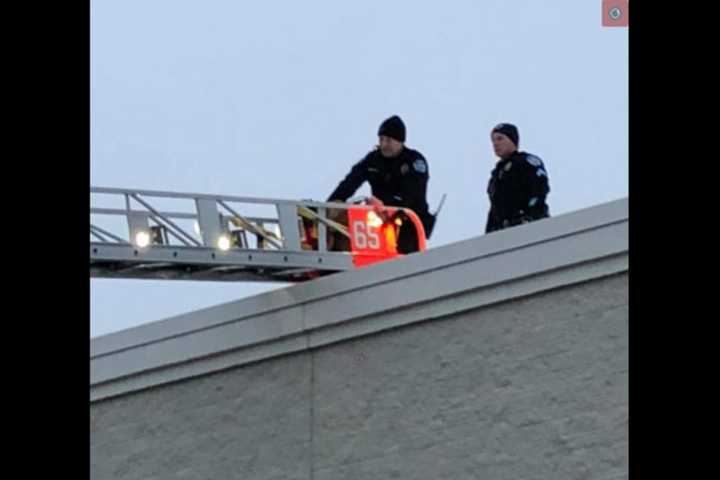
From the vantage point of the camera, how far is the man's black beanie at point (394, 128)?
39.5ft

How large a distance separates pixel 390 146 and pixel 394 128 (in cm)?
16

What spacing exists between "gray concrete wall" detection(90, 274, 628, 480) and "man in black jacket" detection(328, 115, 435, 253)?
5.63 feet

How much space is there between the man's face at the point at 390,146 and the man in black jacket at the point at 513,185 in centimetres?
120

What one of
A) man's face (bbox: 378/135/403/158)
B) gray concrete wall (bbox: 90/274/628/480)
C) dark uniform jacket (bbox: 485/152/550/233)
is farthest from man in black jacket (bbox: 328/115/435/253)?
gray concrete wall (bbox: 90/274/628/480)

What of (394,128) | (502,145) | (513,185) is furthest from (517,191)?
(394,128)

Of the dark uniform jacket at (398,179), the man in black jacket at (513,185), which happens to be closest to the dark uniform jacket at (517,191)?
the man in black jacket at (513,185)

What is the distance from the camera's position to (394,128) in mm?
12055

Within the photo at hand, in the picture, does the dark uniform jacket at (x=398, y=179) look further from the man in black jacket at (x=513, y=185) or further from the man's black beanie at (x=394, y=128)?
the man in black jacket at (x=513, y=185)

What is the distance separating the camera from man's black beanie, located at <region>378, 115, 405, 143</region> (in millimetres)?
12047
